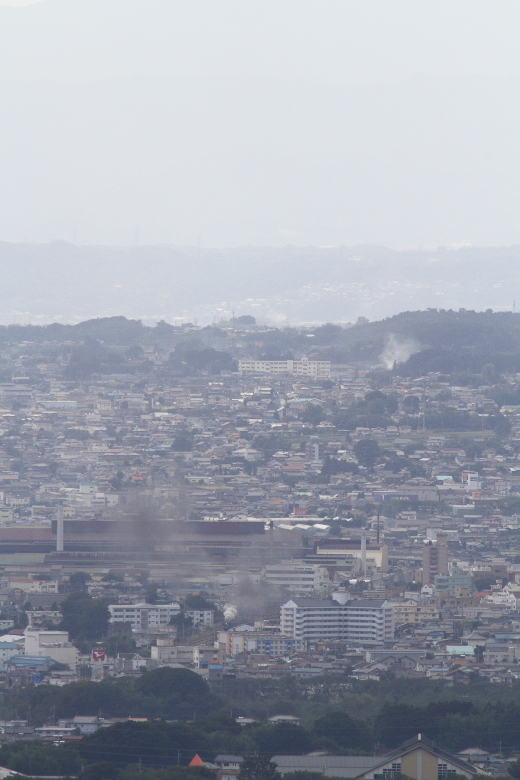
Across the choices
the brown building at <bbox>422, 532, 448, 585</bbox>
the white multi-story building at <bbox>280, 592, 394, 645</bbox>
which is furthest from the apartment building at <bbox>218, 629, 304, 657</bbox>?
the brown building at <bbox>422, 532, 448, 585</bbox>

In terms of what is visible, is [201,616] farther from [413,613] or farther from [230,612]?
[413,613]

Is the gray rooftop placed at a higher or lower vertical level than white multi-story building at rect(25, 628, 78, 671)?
higher

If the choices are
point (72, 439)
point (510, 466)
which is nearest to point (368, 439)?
point (510, 466)

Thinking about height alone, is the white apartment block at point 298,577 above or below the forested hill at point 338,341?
below

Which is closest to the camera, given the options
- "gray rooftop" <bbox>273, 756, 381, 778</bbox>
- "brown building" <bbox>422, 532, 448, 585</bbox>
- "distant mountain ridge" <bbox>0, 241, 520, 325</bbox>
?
"gray rooftop" <bbox>273, 756, 381, 778</bbox>

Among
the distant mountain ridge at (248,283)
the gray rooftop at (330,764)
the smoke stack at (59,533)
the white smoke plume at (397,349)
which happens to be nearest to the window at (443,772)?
the gray rooftop at (330,764)

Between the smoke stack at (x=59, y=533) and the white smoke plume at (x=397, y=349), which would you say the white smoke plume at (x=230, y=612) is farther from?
the white smoke plume at (x=397, y=349)

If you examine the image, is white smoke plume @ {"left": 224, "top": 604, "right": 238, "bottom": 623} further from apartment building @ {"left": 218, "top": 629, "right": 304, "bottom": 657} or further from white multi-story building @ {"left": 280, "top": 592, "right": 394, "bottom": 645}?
apartment building @ {"left": 218, "top": 629, "right": 304, "bottom": 657}

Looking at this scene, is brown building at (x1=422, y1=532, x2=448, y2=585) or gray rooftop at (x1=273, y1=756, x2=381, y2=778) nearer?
gray rooftop at (x1=273, y1=756, x2=381, y2=778)
